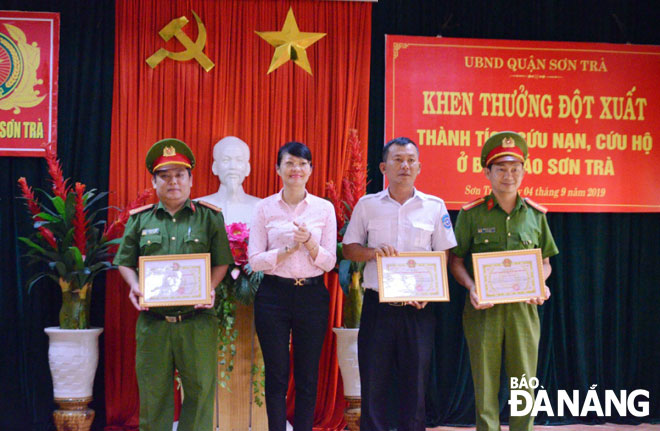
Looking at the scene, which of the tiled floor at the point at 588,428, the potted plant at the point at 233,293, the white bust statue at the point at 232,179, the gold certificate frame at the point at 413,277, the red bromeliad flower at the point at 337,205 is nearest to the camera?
the gold certificate frame at the point at 413,277

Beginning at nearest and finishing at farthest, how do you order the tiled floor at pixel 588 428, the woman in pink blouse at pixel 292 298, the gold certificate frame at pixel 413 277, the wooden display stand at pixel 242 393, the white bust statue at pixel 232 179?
the gold certificate frame at pixel 413 277 < the woman in pink blouse at pixel 292 298 < the wooden display stand at pixel 242 393 < the white bust statue at pixel 232 179 < the tiled floor at pixel 588 428

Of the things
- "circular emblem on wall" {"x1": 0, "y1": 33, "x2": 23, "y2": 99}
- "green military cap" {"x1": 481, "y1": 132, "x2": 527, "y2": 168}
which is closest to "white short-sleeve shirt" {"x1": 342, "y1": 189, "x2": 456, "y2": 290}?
"green military cap" {"x1": 481, "y1": 132, "x2": 527, "y2": 168}

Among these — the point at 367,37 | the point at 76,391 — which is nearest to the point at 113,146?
the point at 76,391

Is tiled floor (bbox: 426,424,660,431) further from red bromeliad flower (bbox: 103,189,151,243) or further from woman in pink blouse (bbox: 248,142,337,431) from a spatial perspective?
red bromeliad flower (bbox: 103,189,151,243)

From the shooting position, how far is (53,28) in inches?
167

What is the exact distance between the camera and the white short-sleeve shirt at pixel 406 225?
2998 millimetres

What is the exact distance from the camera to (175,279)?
116 inches

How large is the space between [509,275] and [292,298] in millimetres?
1018

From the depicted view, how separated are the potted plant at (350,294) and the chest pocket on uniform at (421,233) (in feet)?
2.45

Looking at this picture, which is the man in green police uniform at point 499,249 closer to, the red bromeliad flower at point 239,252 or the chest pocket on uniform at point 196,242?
the red bromeliad flower at point 239,252

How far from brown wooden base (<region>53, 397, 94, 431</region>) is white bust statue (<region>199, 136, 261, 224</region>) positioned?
4.58 feet

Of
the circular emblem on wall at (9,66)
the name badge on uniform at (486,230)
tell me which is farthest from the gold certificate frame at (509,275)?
the circular emblem on wall at (9,66)

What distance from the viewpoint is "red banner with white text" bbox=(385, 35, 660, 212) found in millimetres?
4418

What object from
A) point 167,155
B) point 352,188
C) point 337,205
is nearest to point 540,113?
point 352,188
